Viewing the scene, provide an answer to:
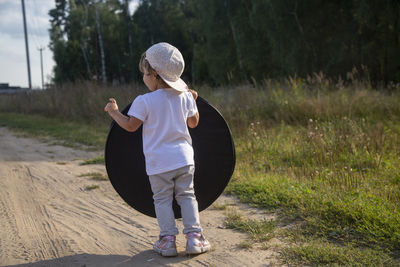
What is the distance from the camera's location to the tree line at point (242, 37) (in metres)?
19.4

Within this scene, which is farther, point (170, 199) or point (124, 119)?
point (170, 199)

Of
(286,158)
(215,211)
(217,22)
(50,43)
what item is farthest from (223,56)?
(215,211)

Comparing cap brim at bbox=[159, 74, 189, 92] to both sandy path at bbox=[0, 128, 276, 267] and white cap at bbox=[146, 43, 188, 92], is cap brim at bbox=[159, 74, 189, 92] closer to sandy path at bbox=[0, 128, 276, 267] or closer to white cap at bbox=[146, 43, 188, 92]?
white cap at bbox=[146, 43, 188, 92]

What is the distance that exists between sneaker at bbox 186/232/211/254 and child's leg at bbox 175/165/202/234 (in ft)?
0.13

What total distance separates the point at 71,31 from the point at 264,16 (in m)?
20.5

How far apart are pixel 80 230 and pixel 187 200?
4.01 feet

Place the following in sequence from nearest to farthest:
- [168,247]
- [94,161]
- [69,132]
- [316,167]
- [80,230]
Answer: [168,247]
[80,230]
[316,167]
[94,161]
[69,132]

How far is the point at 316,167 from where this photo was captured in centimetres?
546

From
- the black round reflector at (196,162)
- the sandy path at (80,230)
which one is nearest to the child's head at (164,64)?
the black round reflector at (196,162)

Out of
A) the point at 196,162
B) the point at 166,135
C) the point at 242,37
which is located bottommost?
the point at 196,162

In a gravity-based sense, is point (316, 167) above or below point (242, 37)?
below

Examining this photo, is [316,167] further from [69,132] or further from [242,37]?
[242,37]

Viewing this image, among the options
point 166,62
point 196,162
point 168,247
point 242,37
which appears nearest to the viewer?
point 166,62

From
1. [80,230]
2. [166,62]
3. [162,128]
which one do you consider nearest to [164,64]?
[166,62]
